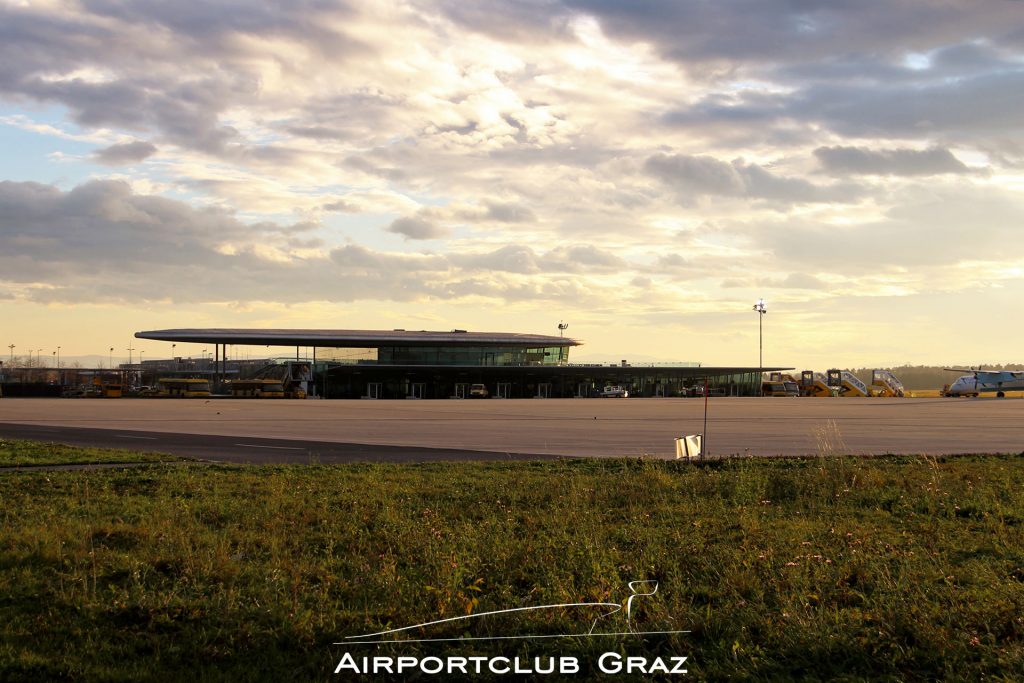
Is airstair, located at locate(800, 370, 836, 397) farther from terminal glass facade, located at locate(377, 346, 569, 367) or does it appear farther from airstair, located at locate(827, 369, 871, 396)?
terminal glass facade, located at locate(377, 346, 569, 367)

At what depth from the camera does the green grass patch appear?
1928cm

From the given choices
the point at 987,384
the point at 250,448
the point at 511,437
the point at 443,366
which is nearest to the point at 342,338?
the point at 443,366

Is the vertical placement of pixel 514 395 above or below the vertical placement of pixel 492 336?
below

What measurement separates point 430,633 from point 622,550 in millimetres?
3185

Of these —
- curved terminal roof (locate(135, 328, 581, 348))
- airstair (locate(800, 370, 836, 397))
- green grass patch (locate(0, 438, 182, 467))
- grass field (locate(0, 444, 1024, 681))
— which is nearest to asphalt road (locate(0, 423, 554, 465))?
green grass patch (locate(0, 438, 182, 467))

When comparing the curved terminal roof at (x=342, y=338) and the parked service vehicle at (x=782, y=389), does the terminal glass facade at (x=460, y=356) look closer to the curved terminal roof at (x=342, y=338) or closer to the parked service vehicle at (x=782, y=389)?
the curved terminal roof at (x=342, y=338)

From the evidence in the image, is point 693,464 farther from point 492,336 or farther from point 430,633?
point 492,336

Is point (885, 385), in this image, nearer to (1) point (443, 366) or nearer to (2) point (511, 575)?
(1) point (443, 366)

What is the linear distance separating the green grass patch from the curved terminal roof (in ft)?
283

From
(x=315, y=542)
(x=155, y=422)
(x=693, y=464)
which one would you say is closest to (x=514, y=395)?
(x=155, y=422)

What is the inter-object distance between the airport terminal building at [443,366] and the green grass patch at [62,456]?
86.6 metres

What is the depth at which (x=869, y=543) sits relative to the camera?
9.66 metres

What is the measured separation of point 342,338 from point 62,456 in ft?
298

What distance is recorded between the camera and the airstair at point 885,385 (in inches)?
4510
